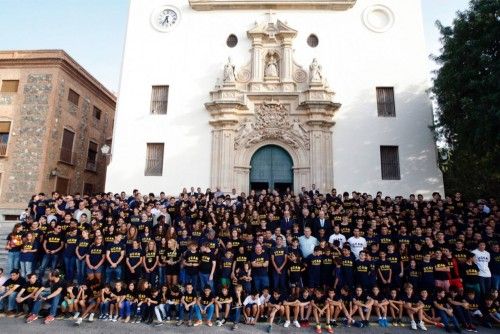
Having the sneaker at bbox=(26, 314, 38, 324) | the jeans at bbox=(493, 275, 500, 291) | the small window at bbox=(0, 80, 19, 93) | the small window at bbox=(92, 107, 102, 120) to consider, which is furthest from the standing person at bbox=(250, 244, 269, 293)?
the small window at bbox=(92, 107, 102, 120)

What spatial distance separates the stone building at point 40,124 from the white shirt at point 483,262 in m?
18.1

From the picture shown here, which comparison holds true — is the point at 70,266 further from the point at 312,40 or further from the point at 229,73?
the point at 312,40

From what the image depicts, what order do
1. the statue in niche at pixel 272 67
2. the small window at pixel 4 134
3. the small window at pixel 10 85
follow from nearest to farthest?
the statue in niche at pixel 272 67
the small window at pixel 4 134
the small window at pixel 10 85

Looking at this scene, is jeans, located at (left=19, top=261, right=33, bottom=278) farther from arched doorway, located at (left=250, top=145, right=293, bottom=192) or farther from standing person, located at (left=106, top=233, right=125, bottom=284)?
arched doorway, located at (left=250, top=145, right=293, bottom=192)

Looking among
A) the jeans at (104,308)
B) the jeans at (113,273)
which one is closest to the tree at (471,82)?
the jeans at (113,273)

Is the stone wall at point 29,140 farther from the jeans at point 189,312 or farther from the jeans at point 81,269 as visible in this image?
the jeans at point 189,312

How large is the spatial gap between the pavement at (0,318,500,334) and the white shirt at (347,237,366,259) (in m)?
1.83

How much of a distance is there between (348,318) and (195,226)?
445cm

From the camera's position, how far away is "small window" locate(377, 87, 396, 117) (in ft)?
48.6

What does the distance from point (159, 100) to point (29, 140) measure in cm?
746

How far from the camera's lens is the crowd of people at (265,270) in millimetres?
7328

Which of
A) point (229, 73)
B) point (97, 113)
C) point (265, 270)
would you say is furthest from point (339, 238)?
point (97, 113)

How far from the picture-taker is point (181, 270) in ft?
27.0

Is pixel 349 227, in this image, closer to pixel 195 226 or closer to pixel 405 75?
pixel 195 226
